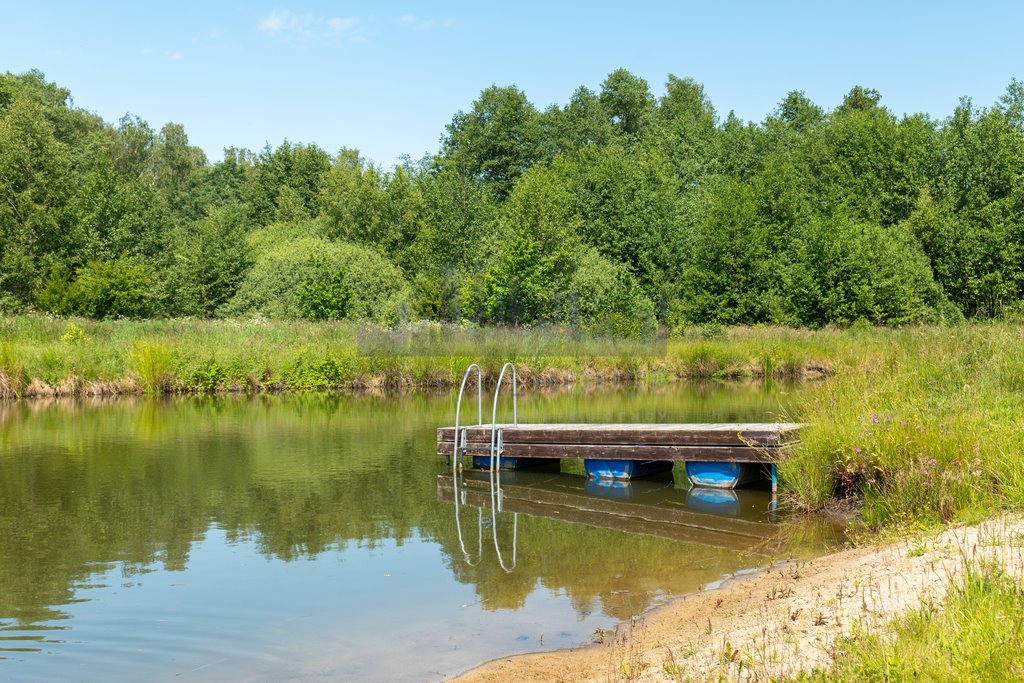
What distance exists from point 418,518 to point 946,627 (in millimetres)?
7428

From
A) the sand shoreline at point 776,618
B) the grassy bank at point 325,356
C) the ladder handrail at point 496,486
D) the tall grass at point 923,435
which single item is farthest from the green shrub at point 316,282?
the sand shoreline at point 776,618

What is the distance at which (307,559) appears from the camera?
975cm

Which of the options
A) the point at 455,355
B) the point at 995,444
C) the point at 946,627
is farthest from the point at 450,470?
the point at 455,355

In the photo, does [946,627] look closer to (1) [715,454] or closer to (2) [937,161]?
(1) [715,454]

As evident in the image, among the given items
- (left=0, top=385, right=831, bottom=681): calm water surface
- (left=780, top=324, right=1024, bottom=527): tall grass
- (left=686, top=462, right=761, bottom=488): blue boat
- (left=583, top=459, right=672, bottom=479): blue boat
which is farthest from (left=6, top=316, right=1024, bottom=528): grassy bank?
(left=583, top=459, right=672, bottom=479): blue boat

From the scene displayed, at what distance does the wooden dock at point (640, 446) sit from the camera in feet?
40.8

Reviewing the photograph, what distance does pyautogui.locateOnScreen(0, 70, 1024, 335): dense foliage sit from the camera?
43.7 m

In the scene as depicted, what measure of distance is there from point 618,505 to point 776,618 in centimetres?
587

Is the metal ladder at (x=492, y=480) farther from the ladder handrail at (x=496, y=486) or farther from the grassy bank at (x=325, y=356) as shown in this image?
the grassy bank at (x=325, y=356)

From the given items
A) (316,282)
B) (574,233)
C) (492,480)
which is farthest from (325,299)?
(492,480)

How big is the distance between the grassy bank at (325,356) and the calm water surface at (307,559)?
9966 millimetres

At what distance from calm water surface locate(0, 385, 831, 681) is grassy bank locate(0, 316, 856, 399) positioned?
997 centimetres

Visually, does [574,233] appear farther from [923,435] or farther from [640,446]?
[923,435]

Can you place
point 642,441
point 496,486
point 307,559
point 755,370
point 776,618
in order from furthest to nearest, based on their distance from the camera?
point 755,370 < point 496,486 < point 642,441 < point 307,559 < point 776,618
